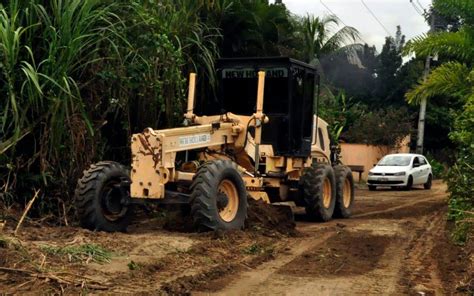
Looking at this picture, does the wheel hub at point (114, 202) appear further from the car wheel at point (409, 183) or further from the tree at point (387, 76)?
the tree at point (387, 76)

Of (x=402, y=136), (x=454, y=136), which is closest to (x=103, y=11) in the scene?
(x=454, y=136)

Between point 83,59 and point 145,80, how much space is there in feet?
5.21

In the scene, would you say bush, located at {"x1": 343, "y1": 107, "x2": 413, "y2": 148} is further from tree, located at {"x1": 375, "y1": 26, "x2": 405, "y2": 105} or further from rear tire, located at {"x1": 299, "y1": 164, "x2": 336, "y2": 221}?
rear tire, located at {"x1": 299, "y1": 164, "x2": 336, "y2": 221}

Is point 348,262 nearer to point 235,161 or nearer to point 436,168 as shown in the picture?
point 235,161

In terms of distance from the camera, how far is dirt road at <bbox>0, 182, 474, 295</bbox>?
20.9ft

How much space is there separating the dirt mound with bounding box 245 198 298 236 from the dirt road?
0.31 ft

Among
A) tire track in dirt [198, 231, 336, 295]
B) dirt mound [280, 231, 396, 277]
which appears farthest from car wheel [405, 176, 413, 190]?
tire track in dirt [198, 231, 336, 295]

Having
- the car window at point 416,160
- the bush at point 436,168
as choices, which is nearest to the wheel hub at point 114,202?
the car window at point 416,160

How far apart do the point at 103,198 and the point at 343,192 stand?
19.7 ft

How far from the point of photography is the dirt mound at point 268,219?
34.3 ft

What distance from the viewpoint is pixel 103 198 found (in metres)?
9.66

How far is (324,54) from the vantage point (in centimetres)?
2931

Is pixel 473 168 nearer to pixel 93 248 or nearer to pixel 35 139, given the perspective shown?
pixel 93 248

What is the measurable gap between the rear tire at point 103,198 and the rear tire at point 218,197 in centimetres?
115
